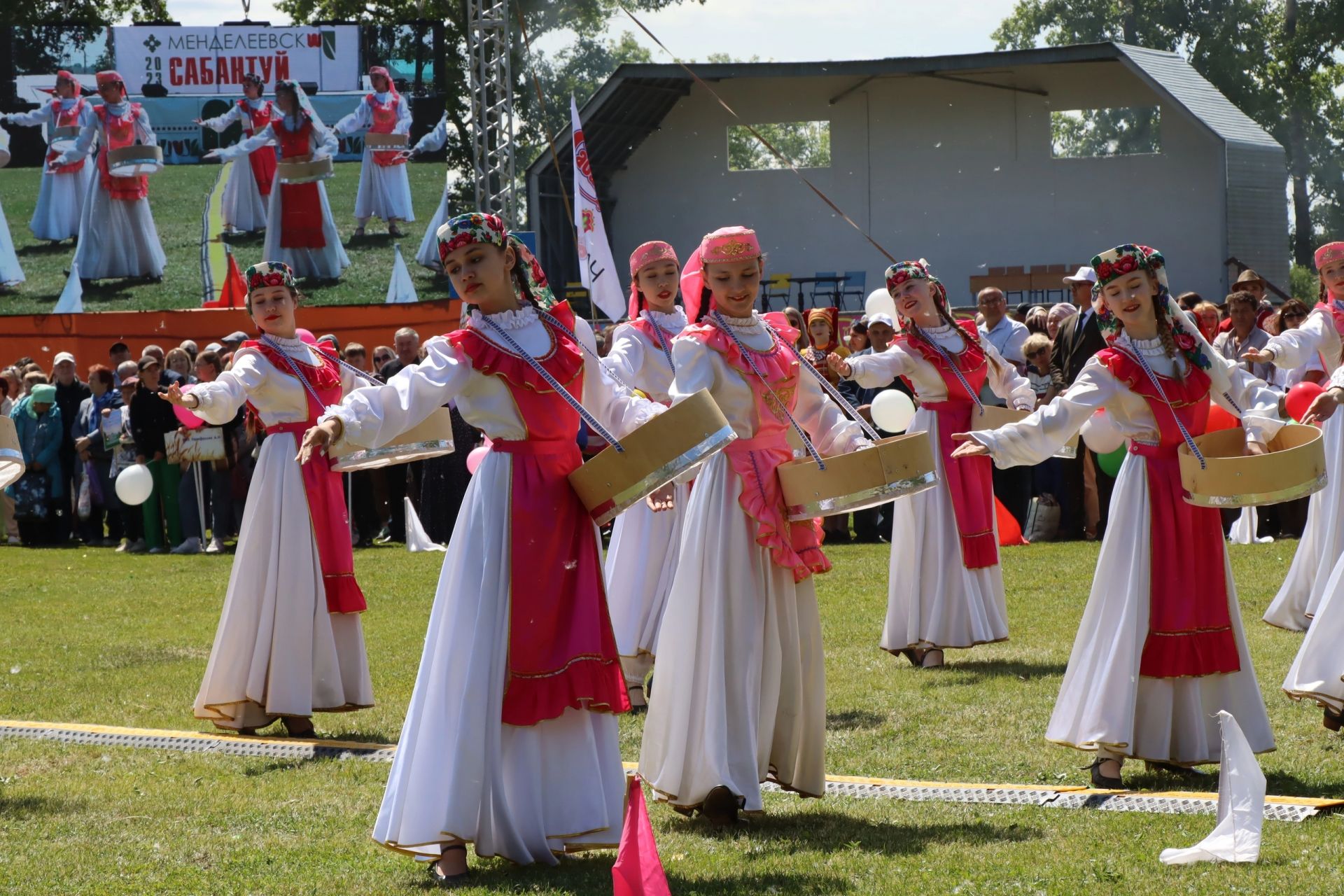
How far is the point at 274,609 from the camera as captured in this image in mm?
7828

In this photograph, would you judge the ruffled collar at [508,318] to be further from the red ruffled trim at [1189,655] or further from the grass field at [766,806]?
the red ruffled trim at [1189,655]

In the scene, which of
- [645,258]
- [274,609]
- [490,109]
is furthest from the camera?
[490,109]

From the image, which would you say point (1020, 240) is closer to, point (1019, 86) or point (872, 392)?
point (1019, 86)

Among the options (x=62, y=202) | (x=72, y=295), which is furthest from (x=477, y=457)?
(x=62, y=202)

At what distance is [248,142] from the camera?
26.2 metres

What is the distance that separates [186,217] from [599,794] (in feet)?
74.8

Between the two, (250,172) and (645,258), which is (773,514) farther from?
(250,172)

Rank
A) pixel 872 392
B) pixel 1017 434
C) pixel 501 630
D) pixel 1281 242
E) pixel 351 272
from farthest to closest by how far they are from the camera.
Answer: pixel 1281 242, pixel 351 272, pixel 872 392, pixel 1017 434, pixel 501 630

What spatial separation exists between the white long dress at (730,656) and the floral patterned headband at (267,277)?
2.83 metres

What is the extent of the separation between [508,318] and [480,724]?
1317mm

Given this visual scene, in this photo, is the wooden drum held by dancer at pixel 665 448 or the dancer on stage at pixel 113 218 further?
the dancer on stage at pixel 113 218

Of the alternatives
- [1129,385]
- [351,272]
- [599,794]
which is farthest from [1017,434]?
[351,272]

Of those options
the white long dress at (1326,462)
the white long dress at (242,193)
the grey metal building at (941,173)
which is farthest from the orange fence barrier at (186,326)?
the white long dress at (1326,462)

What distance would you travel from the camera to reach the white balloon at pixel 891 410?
9.95 m
